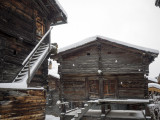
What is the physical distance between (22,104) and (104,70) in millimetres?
9670

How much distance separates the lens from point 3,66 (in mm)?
7129

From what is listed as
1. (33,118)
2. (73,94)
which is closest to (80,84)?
(73,94)

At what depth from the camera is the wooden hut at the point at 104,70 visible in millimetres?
14281

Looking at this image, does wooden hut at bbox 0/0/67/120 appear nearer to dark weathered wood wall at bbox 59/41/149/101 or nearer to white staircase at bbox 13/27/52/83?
white staircase at bbox 13/27/52/83

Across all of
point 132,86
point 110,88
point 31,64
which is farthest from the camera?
point 110,88

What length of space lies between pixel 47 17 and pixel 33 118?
699 centimetres

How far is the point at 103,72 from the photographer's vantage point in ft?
49.5

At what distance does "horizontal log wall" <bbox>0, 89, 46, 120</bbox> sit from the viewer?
229 inches

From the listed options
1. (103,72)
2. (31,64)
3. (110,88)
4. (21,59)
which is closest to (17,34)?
(21,59)

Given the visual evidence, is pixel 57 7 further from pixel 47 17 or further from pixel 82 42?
pixel 82 42

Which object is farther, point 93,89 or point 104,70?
point 93,89

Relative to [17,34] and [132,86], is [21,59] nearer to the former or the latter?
[17,34]

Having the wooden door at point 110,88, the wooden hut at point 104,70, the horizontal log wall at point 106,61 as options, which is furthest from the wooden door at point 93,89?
the horizontal log wall at point 106,61

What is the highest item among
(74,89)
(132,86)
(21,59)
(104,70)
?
(21,59)
